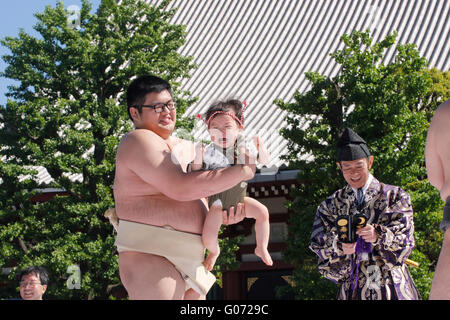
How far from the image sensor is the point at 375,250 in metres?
3.51

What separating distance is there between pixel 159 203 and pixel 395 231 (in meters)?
1.52

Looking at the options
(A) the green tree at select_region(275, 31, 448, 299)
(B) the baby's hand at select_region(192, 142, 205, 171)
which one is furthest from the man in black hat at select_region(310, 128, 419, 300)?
(A) the green tree at select_region(275, 31, 448, 299)

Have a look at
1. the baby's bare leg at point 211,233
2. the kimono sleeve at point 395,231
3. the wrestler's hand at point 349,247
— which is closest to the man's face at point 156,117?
the baby's bare leg at point 211,233

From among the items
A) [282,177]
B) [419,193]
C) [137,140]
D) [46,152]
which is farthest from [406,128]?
[137,140]

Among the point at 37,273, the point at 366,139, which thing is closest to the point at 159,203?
the point at 37,273

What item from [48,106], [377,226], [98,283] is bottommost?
[377,226]

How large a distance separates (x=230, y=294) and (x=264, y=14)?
6860 mm

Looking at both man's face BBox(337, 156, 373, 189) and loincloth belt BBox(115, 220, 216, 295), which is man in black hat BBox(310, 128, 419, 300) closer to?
man's face BBox(337, 156, 373, 189)

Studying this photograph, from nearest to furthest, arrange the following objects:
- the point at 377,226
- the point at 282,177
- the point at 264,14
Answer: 1. the point at 377,226
2. the point at 282,177
3. the point at 264,14

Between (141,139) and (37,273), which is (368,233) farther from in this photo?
(37,273)

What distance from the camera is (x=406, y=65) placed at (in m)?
9.70

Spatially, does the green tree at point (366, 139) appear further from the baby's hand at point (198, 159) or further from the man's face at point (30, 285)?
the baby's hand at point (198, 159)

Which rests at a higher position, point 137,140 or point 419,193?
point 419,193

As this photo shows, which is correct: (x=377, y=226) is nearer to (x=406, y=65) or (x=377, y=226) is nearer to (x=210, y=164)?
(x=210, y=164)
